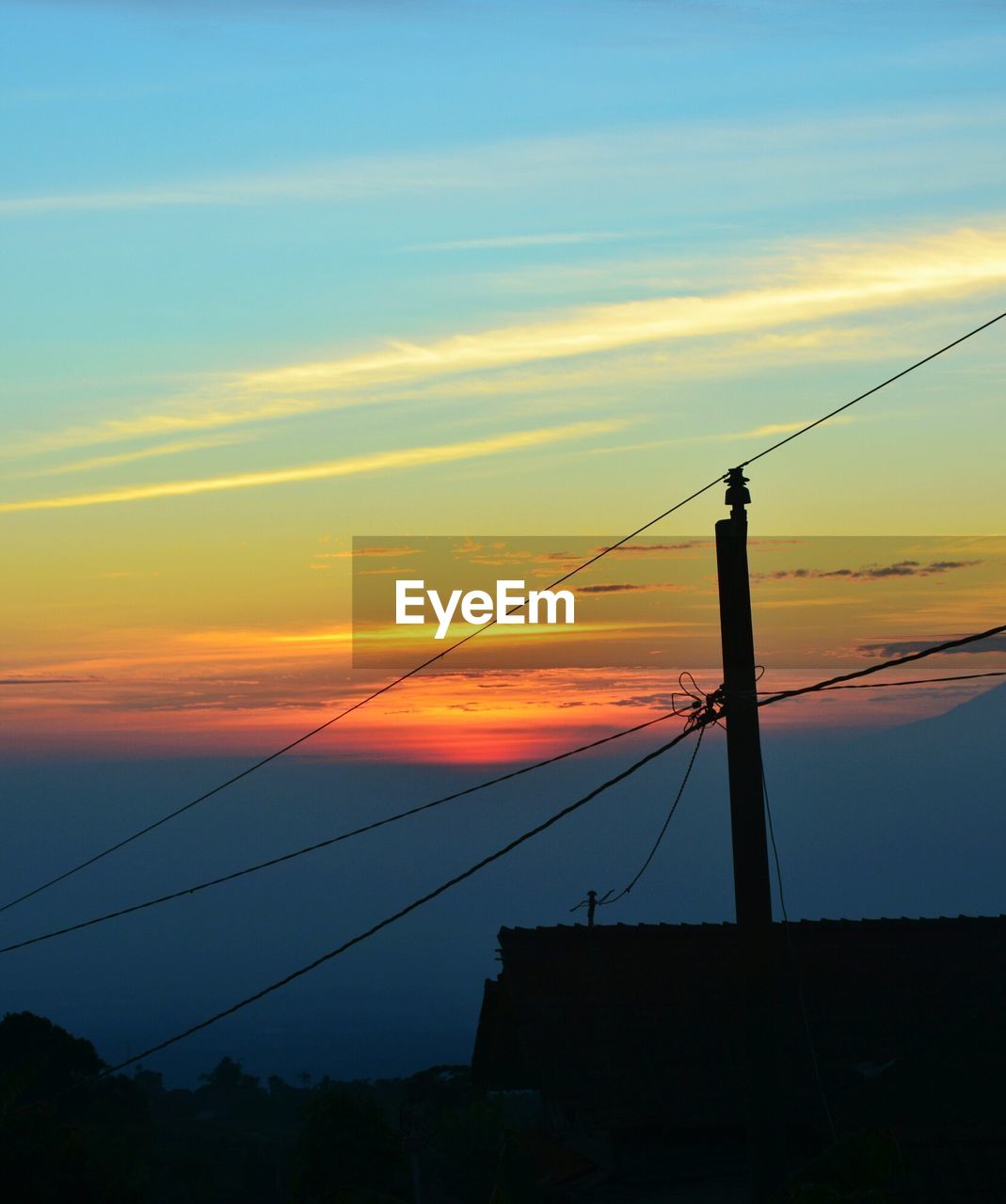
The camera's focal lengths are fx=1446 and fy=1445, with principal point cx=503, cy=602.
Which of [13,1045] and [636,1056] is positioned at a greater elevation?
[636,1056]

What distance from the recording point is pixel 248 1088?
147 m

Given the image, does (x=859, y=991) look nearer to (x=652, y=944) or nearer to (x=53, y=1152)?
(x=652, y=944)

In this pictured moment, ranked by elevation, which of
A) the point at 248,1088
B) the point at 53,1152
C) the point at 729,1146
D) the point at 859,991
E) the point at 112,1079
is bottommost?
the point at 248,1088

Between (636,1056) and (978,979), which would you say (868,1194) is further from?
(978,979)

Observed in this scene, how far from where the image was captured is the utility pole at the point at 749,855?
12.7 metres

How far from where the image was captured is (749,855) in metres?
13.2

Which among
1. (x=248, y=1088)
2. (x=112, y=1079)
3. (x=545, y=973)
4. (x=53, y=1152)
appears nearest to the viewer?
(x=545, y=973)

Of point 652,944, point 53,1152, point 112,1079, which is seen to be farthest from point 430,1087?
point 652,944

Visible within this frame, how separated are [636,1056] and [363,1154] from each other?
30.8 meters

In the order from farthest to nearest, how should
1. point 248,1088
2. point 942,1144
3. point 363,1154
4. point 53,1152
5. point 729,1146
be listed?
point 248,1088 → point 363,1154 → point 53,1152 → point 729,1146 → point 942,1144

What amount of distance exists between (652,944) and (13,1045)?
4938 centimetres

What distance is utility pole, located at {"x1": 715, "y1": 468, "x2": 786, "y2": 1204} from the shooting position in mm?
12719

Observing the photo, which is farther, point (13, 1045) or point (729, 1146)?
point (13, 1045)

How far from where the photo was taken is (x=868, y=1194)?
12.7 meters
